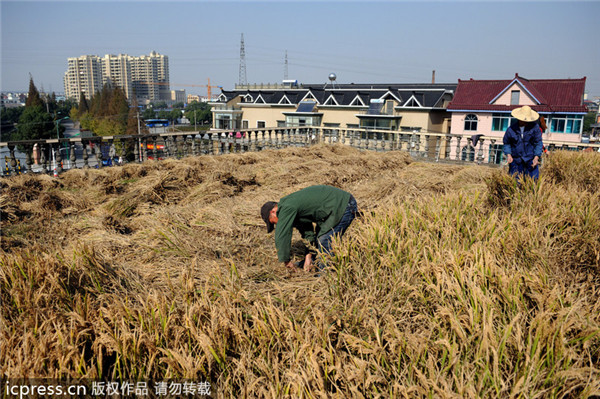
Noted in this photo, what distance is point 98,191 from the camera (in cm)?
682

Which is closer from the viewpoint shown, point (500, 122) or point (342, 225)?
point (342, 225)

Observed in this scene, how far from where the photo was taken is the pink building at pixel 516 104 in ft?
105

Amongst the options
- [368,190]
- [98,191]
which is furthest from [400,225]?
[98,191]

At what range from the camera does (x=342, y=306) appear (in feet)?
9.16

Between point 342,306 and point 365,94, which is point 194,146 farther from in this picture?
point 365,94

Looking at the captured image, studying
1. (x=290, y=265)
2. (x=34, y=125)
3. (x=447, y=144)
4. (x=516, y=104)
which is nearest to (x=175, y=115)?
(x=34, y=125)

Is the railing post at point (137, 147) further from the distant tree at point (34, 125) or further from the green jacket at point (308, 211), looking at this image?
the distant tree at point (34, 125)

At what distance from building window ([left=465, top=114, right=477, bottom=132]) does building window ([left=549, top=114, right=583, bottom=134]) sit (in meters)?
5.52

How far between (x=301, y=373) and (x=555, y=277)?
1917 mm

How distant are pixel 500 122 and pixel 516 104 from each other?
1.73 metres

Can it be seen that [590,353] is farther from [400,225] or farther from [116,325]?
[116,325]

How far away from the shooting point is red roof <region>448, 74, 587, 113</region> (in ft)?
105

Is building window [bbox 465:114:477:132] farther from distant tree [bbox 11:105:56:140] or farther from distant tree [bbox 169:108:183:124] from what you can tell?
distant tree [bbox 169:108:183:124]

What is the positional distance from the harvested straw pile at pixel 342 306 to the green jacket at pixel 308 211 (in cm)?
23
